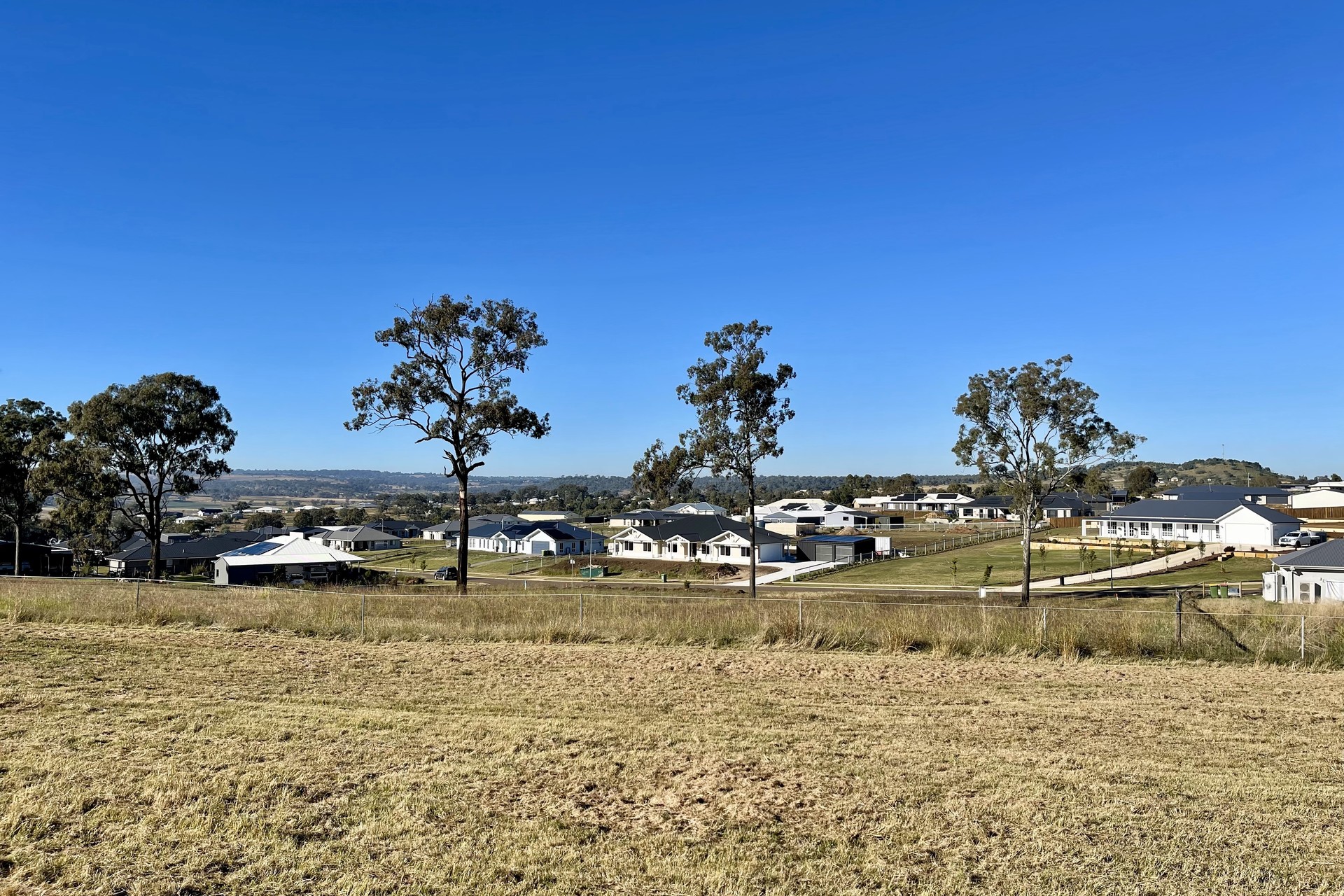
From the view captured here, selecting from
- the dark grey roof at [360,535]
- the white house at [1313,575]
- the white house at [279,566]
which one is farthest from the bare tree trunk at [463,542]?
the dark grey roof at [360,535]

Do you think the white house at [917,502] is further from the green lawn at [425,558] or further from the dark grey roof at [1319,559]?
the dark grey roof at [1319,559]

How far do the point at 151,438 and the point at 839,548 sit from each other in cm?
5043

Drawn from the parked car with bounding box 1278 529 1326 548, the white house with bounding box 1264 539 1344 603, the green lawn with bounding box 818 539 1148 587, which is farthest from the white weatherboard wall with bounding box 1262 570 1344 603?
the parked car with bounding box 1278 529 1326 548

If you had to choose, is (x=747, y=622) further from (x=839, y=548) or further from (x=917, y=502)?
(x=917, y=502)

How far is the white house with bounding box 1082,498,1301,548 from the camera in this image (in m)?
65.1

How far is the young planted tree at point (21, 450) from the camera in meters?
51.8

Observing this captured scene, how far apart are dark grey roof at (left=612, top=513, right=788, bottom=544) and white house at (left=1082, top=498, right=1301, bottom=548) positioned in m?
31.1

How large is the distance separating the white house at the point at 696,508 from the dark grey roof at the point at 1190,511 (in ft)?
171

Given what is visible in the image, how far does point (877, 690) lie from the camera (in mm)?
14688

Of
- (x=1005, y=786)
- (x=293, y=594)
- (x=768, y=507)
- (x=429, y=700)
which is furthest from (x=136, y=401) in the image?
(x=768, y=507)

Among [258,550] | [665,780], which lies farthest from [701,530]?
[665,780]

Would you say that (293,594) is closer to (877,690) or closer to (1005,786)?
(877,690)

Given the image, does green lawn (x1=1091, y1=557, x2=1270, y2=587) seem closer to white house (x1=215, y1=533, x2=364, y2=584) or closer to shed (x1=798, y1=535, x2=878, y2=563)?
shed (x1=798, y1=535, x2=878, y2=563)

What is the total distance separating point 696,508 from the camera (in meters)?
123
